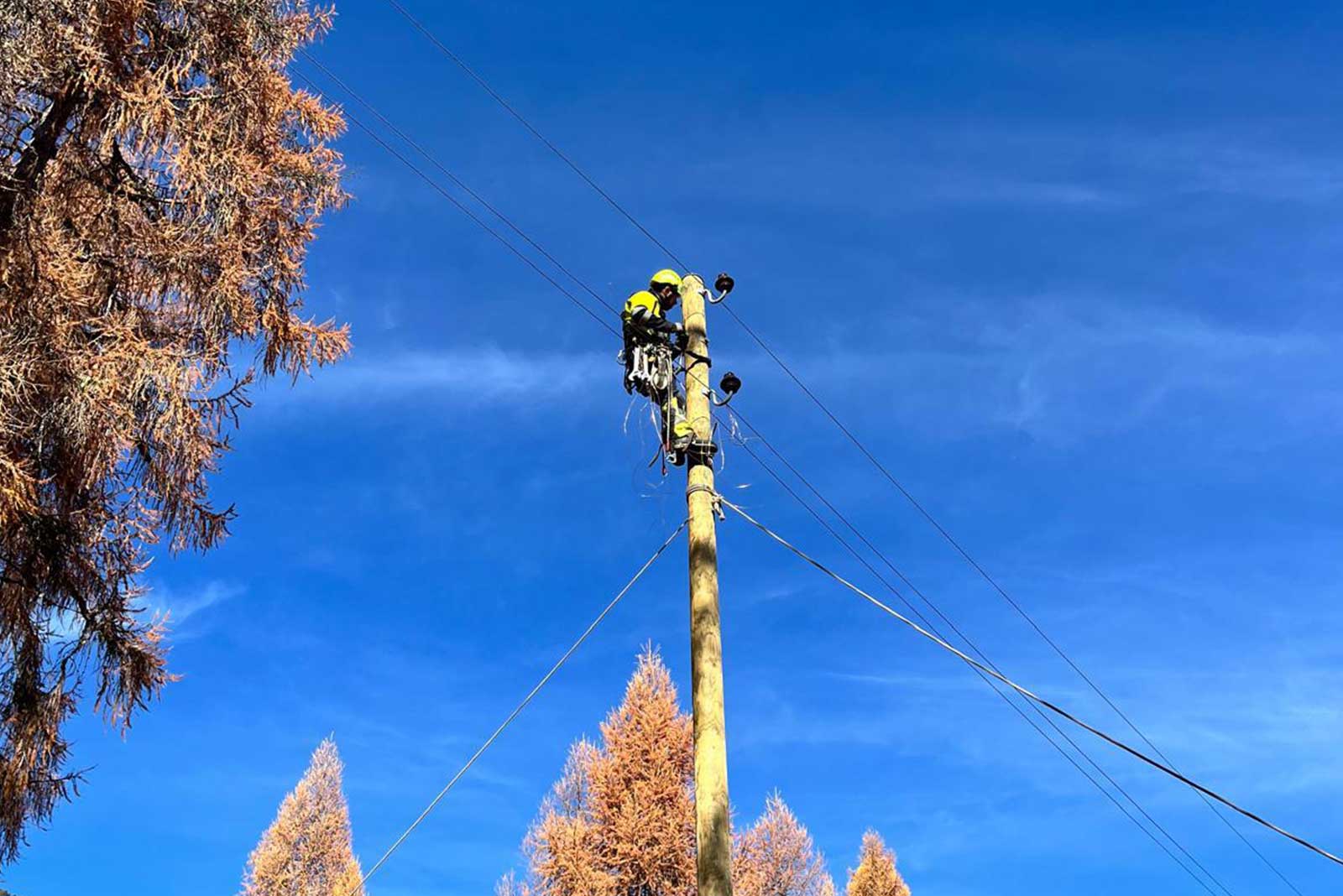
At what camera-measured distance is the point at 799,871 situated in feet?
102

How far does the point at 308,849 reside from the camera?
3441cm

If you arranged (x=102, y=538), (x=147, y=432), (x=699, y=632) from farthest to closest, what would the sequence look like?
(x=102, y=538) → (x=147, y=432) → (x=699, y=632)

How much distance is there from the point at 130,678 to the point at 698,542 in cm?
559

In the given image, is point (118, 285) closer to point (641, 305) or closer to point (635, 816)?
point (641, 305)

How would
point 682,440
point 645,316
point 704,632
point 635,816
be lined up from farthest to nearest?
point 635,816, point 645,316, point 682,440, point 704,632

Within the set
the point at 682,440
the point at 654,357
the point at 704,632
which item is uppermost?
the point at 654,357

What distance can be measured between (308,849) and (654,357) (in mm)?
31272

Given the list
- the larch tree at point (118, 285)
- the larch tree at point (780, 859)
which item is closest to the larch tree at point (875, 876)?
the larch tree at point (780, 859)

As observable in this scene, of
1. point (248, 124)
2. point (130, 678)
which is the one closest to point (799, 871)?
point (130, 678)

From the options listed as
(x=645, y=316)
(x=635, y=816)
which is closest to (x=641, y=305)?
(x=645, y=316)

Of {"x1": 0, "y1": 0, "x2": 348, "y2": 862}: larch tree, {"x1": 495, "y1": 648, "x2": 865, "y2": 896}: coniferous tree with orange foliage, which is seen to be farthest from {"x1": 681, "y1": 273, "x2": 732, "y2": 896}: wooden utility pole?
{"x1": 495, "y1": 648, "x2": 865, "y2": 896}: coniferous tree with orange foliage

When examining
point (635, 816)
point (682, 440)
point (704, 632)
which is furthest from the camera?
point (635, 816)

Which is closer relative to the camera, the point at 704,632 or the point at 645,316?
the point at 704,632

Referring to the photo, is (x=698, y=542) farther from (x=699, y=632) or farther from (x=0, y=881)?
(x=0, y=881)
